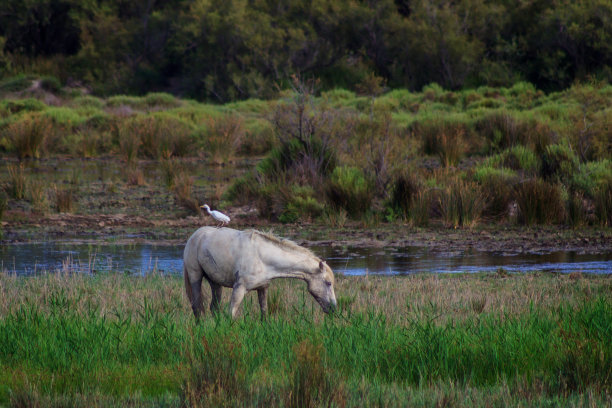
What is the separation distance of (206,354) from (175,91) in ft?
173

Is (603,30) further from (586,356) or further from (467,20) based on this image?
(586,356)

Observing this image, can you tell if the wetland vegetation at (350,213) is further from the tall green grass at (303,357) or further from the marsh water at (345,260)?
the marsh water at (345,260)

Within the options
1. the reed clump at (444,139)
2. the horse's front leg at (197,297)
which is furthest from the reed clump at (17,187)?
the horse's front leg at (197,297)

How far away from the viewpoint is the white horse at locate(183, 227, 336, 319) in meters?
8.21

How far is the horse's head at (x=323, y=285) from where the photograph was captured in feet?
27.4

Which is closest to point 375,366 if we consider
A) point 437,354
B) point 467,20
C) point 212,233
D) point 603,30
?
point 437,354

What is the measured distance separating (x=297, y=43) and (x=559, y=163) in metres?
36.4

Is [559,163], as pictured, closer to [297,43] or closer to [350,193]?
[350,193]

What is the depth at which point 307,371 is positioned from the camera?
5793 millimetres

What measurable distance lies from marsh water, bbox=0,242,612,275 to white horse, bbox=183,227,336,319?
165 inches

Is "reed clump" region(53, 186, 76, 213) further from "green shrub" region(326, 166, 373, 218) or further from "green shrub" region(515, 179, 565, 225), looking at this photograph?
"green shrub" region(515, 179, 565, 225)

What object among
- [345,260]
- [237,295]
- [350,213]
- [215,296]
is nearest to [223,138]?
[350,213]

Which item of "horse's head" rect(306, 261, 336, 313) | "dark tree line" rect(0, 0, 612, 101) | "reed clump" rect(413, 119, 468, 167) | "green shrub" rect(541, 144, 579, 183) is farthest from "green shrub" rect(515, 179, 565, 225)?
"dark tree line" rect(0, 0, 612, 101)

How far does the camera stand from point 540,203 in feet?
55.6
